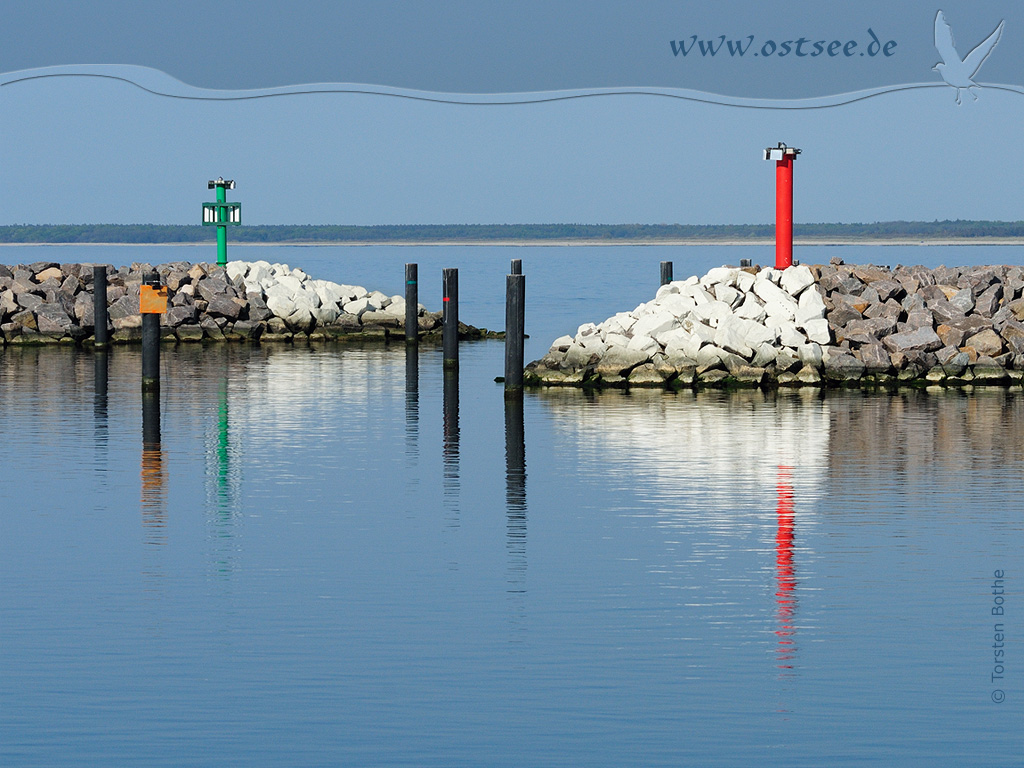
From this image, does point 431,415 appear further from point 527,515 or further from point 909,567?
point 909,567

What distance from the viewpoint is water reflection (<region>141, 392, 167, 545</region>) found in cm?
1402

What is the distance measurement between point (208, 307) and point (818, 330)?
58.4 feet

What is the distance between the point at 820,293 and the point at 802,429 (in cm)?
824

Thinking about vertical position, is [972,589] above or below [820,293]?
below

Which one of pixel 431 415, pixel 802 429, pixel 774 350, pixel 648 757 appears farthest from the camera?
pixel 774 350

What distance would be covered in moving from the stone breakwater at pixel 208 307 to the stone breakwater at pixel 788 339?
13613 mm

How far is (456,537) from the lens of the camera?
44.7 ft

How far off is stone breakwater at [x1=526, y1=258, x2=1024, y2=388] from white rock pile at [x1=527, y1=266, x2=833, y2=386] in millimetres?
17

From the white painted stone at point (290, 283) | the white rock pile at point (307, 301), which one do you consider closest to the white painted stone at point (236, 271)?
the white rock pile at point (307, 301)

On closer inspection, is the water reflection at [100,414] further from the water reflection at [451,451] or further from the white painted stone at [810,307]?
the white painted stone at [810,307]

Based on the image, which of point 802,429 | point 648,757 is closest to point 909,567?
point 648,757

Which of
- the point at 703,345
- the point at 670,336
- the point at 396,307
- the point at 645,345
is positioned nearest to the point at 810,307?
the point at 703,345

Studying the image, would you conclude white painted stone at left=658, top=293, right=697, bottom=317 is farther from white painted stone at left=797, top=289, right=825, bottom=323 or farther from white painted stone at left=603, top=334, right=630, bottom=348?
white painted stone at left=797, top=289, right=825, bottom=323

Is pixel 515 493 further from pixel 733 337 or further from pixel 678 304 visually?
pixel 678 304
